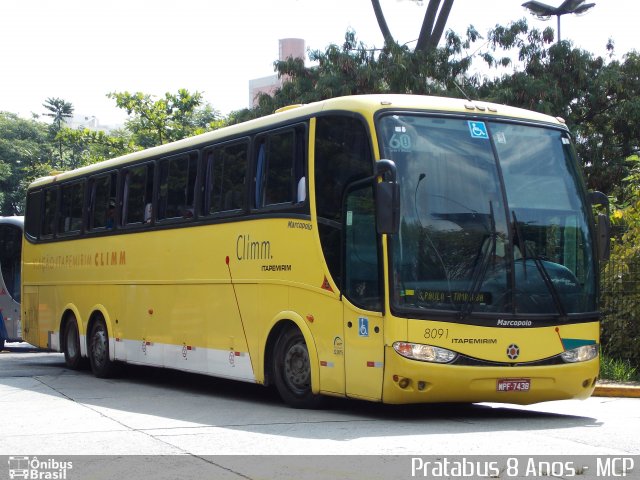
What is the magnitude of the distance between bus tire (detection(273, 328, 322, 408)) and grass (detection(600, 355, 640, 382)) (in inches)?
249

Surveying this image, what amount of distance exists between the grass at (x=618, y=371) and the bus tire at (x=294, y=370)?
249 inches

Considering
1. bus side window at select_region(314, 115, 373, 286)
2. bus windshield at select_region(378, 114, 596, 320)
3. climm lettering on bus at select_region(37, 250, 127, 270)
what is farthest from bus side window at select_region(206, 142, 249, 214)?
climm lettering on bus at select_region(37, 250, 127, 270)

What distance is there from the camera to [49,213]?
2164 cm

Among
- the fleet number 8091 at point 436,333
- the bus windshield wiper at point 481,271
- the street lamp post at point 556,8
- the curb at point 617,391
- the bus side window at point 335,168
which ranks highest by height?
the street lamp post at point 556,8

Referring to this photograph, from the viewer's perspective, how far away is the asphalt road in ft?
30.6

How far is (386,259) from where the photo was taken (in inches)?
437

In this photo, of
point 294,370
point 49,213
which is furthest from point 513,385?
point 49,213

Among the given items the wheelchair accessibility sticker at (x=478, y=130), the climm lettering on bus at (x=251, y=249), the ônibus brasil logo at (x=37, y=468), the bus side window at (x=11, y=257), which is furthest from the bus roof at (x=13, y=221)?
the ônibus brasil logo at (x=37, y=468)

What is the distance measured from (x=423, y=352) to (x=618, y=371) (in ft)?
23.0

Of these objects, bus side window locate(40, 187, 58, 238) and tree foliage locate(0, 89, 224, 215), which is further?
tree foliage locate(0, 89, 224, 215)

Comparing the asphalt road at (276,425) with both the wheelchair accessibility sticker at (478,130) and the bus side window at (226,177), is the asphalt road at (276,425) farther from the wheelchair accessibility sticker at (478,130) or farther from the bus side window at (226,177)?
the wheelchair accessibility sticker at (478,130)

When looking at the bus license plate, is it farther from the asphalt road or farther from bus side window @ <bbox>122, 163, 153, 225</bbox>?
bus side window @ <bbox>122, 163, 153, 225</bbox>

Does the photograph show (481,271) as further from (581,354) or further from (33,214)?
(33,214)

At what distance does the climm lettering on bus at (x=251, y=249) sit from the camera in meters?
13.4
